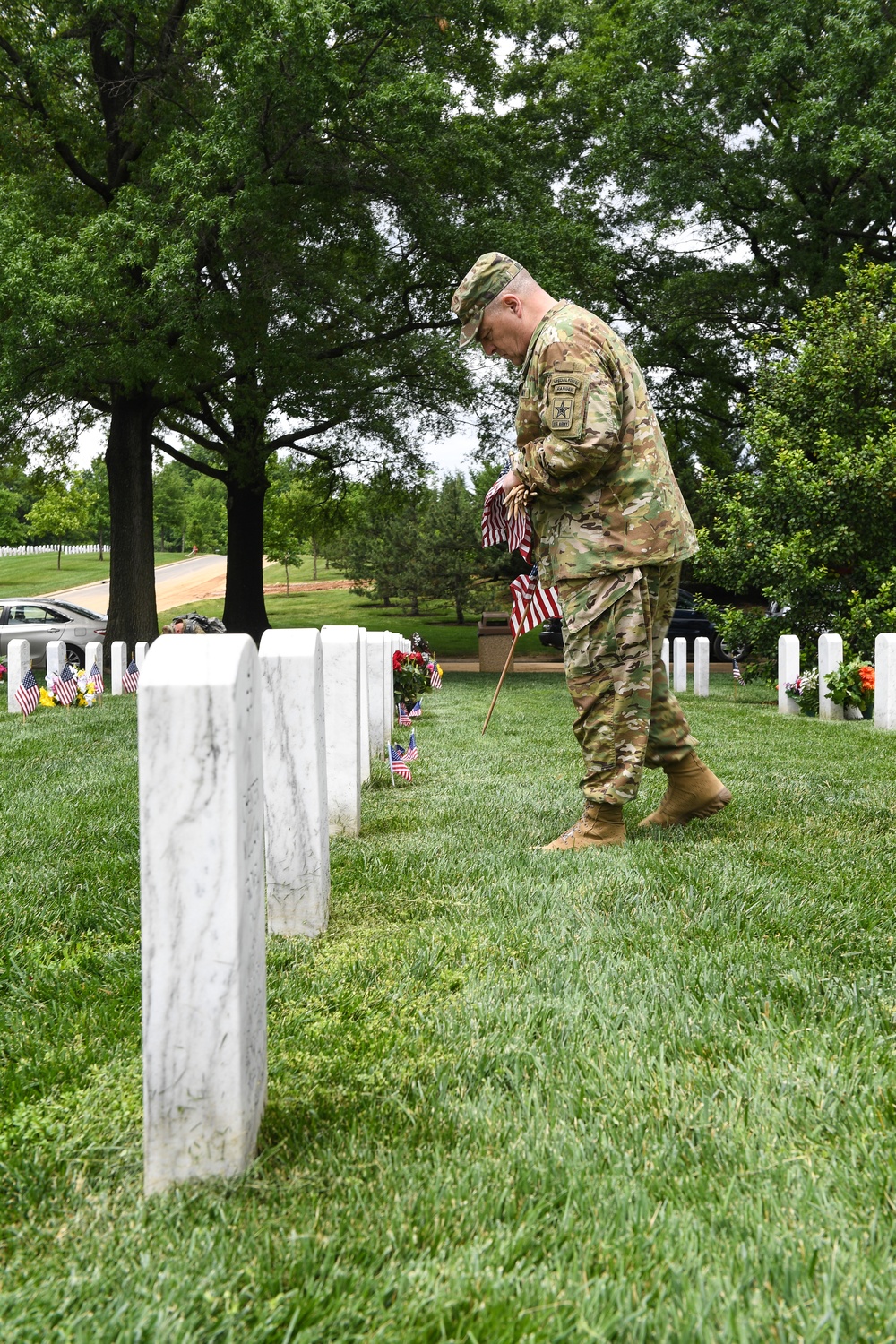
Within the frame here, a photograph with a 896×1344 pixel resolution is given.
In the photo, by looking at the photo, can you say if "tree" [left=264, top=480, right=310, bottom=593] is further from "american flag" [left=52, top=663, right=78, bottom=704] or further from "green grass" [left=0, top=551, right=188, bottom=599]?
"green grass" [left=0, top=551, right=188, bottom=599]

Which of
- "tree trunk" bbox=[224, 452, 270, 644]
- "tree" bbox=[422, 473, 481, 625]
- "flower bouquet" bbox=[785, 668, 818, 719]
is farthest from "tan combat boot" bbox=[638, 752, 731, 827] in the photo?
"tree" bbox=[422, 473, 481, 625]

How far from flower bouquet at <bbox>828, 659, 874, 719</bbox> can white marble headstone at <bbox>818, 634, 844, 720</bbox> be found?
8cm

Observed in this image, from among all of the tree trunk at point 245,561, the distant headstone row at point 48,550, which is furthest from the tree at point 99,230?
the distant headstone row at point 48,550

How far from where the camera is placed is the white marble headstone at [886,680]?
8.58 m

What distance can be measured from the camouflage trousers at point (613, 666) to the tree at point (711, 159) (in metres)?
13.0

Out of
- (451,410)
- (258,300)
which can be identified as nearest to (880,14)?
(451,410)

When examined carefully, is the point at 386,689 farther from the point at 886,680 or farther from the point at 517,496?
the point at 886,680

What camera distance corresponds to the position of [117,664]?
13344mm

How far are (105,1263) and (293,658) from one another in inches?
A: 63.5

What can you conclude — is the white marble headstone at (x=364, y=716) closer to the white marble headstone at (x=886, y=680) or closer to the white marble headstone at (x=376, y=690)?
the white marble headstone at (x=376, y=690)

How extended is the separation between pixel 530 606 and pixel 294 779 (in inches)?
255

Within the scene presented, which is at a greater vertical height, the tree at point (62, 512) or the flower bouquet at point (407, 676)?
the tree at point (62, 512)

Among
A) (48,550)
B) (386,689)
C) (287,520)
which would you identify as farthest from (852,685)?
(48,550)

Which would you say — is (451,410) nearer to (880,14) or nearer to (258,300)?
(258,300)
